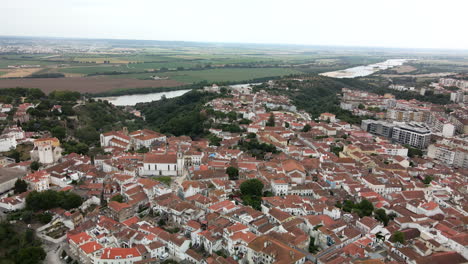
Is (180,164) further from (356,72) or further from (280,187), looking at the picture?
(356,72)

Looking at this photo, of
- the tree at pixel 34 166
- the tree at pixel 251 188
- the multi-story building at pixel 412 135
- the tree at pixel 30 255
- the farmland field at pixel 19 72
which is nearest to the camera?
the tree at pixel 30 255

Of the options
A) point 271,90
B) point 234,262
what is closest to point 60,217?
point 234,262

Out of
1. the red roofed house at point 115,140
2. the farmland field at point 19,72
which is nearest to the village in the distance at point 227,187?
the red roofed house at point 115,140

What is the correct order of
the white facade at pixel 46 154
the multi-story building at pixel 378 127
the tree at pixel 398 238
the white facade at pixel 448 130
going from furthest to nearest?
the white facade at pixel 448 130
the multi-story building at pixel 378 127
the white facade at pixel 46 154
the tree at pixel 398 238

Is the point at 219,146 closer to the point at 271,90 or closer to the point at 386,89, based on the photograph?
the point at 271,90

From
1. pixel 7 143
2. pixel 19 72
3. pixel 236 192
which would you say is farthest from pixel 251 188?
pixel 19 72

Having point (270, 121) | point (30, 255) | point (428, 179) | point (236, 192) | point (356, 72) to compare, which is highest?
point (356, 72)

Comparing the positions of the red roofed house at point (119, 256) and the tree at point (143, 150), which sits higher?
the tree at point (143, 150)

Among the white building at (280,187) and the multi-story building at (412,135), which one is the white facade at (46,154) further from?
the multi-story building at (412,135)

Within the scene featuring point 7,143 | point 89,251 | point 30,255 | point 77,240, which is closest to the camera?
point 30,255

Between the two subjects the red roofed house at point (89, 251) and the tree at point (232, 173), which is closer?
the red roofed house at point (89, 251)

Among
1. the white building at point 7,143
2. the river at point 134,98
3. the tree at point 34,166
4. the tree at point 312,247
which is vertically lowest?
the river at point 134,98
